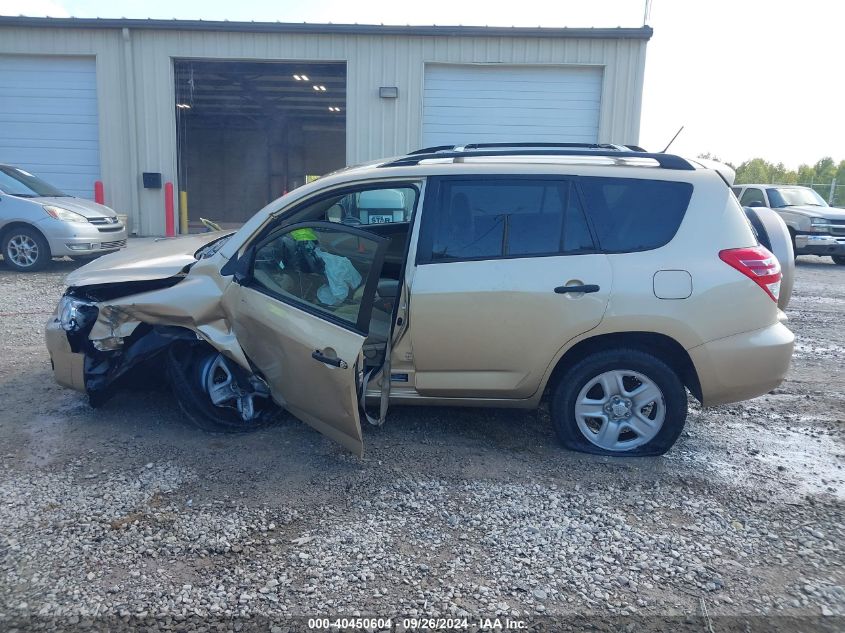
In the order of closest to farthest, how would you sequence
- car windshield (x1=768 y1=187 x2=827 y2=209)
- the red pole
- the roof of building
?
1. the roof of building
2. car windshield (x1=768 y1=187 x2=827 y2=209)
3. the red pole

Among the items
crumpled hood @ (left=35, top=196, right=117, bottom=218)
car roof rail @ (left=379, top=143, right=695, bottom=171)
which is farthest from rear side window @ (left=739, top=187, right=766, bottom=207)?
crumpled hood @ (left=35, top=196, right=117, bottom=218)

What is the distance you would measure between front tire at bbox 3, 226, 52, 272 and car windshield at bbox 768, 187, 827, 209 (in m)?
14.4

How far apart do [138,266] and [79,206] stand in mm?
7952

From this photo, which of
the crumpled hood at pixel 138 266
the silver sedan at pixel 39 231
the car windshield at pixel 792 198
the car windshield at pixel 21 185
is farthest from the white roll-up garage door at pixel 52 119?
the car windshield at pixel 792 198

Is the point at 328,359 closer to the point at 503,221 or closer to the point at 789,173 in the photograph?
the point at 503,221

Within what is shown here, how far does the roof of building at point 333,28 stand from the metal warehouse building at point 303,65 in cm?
3

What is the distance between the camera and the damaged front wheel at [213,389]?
4.32m

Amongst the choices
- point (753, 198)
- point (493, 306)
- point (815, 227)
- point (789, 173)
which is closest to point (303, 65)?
point (753, 198)

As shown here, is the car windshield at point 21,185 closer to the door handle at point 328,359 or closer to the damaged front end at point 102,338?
the damaged front end at point 102,338

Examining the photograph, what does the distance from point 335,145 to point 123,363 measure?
28.5m

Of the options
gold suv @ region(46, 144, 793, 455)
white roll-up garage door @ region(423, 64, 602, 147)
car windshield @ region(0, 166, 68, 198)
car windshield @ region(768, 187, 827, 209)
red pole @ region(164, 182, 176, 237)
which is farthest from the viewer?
red pole @ region(164, 182, 176, 237)

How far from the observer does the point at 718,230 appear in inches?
158

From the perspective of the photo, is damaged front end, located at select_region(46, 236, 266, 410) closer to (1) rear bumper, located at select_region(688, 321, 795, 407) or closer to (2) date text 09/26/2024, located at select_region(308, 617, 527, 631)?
(2) date text 09/26/2024, located at select_region(308, 617, 527, 631)

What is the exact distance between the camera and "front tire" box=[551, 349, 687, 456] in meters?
4.05
